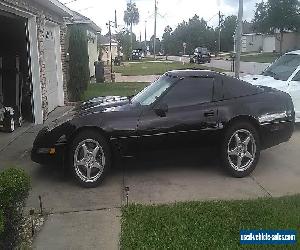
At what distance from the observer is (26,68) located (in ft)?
35.2

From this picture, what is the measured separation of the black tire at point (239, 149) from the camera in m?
5.97

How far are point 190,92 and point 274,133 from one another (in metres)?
1.42

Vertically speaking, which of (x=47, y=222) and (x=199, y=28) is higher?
(x=199, y=28)

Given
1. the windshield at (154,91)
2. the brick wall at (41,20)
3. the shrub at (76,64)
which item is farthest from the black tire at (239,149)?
the shrub at (76,64)

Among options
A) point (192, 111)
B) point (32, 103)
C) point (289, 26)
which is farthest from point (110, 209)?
point (289, 26)

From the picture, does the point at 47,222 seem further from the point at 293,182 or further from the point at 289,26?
the point at 289,26

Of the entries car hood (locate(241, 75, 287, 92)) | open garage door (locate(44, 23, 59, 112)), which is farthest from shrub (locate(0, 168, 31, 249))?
open garage door (locate(44, 23, 59, 112))

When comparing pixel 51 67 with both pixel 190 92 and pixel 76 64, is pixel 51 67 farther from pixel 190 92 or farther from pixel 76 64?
pixel 190 92

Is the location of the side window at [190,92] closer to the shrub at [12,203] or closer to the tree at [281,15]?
the shrub at [12,203]

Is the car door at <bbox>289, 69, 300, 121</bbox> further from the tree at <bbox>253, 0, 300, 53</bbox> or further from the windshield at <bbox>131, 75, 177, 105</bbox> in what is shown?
the tree at <bbox>253, 0, 300, 53</bbox>

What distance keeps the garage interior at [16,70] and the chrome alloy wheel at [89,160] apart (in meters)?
5.08

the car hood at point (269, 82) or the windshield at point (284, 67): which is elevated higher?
the windshield at point (284, 67)

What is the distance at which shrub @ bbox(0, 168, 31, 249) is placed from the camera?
358cm

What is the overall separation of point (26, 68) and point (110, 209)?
6827mm
